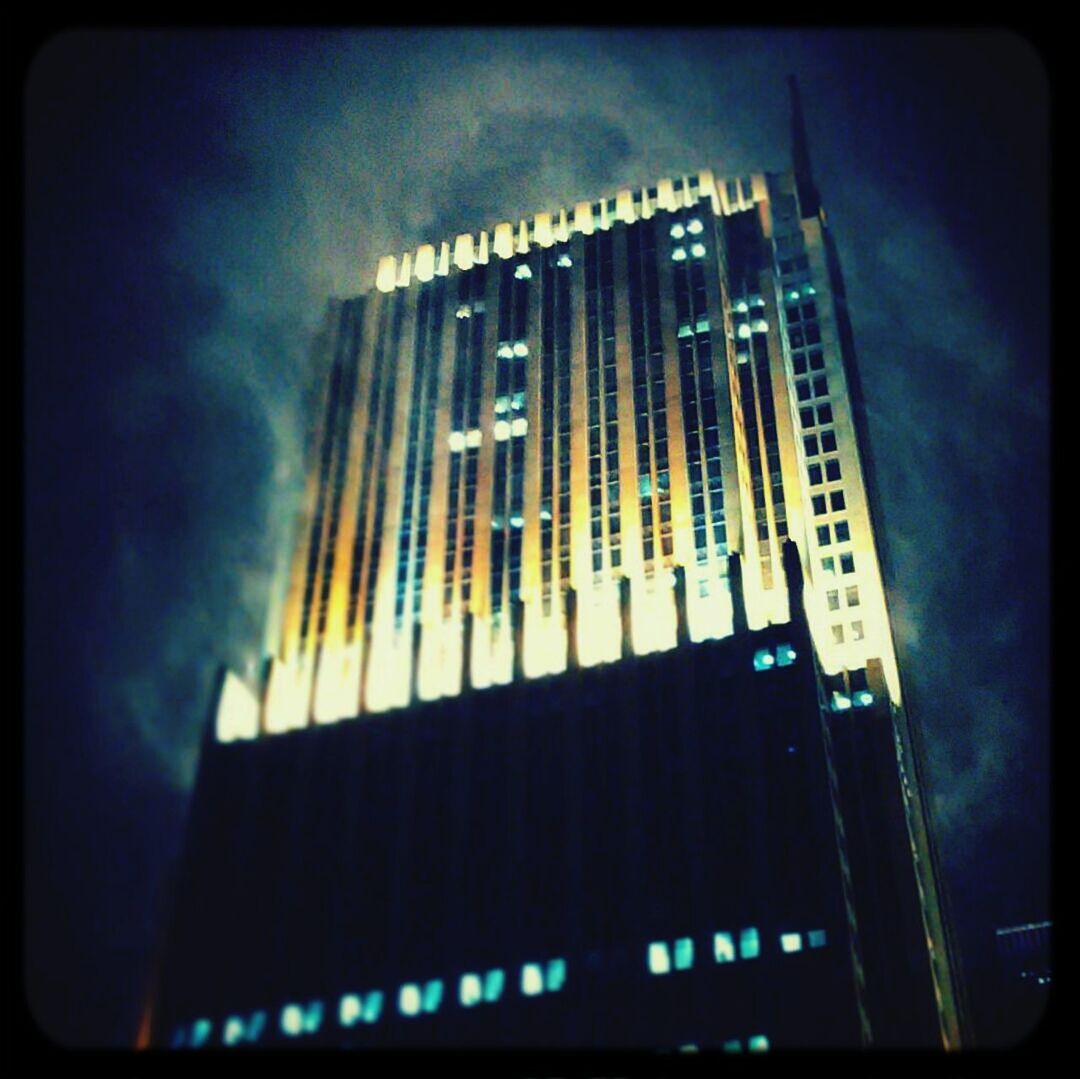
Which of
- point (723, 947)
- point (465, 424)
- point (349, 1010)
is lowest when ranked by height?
point (349, 1010)

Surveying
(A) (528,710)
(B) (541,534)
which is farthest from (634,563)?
(A) (528,710)

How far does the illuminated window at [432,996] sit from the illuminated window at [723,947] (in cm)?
1026

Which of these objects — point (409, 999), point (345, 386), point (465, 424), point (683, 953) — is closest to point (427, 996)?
point (409, 999)

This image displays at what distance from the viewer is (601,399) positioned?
60.2 meters

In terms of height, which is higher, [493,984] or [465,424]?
[465,424]

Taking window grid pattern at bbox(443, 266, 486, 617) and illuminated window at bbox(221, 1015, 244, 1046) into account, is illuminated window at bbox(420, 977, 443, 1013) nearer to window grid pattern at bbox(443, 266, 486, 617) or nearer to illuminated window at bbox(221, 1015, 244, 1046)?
illuminated window at bbox(221, 1015, 244, 1046)

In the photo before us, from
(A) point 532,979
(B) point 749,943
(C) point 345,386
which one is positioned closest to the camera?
(B) point 749,943

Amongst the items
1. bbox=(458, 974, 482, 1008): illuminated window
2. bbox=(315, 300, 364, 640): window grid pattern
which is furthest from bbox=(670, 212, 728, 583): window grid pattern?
bbox=(458, 974, 482, 1008): illuminated window

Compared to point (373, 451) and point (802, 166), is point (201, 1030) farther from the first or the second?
point (802, 166)

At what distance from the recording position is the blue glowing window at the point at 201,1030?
40.5 metres

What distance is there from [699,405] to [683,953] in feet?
97.7

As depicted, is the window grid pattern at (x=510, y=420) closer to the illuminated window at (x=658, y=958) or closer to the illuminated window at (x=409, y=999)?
the illuminated window at (x=409, y=999)

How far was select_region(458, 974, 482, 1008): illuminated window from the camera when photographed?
130 ft

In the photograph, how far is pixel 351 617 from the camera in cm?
5672
